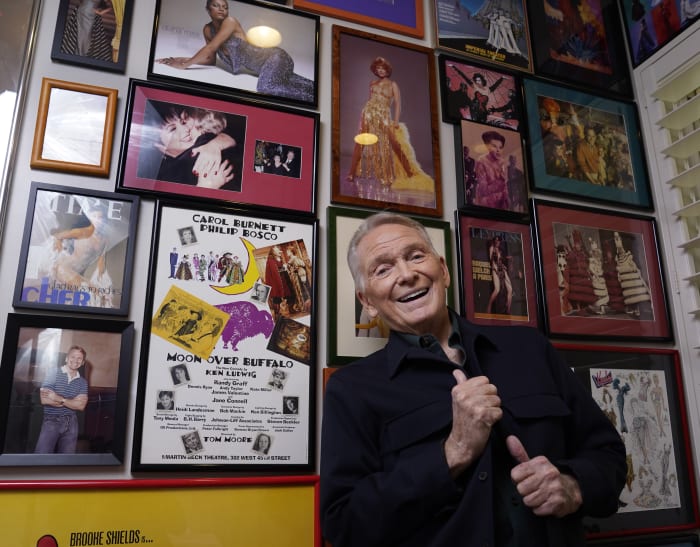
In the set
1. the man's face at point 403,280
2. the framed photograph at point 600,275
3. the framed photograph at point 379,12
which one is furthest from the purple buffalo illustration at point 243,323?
the framed photograph at point 379,12

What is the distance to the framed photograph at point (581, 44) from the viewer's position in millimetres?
2131

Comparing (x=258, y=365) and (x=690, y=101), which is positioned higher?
(x=690, y=101)

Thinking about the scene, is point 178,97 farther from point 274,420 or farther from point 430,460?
point 430,460

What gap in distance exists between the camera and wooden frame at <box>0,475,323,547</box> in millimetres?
1185

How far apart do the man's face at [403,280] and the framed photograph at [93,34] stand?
0.90 m

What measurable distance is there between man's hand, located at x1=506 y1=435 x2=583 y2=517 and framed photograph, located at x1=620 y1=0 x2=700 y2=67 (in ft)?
5.93

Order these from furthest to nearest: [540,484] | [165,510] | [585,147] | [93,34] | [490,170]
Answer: [585,147]
[490,170]
[93,34]
[165,510]
[540,484]

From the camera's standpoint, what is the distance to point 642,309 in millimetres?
1919

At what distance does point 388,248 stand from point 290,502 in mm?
683

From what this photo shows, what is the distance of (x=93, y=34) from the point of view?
1531 millimetres

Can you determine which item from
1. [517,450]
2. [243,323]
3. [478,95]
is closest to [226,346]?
[243,323]

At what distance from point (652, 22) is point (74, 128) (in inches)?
85.0

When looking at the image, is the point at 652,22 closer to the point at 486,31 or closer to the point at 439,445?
the point at 486,31

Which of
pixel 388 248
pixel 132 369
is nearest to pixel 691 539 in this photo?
pixel 388 248
